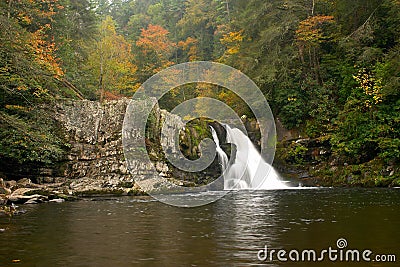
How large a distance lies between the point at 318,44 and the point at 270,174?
396 inches

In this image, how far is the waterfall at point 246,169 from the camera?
81.1ft

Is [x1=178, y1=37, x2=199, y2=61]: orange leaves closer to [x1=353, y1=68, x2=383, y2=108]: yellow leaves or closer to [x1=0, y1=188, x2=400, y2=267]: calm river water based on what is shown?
[x1=353, y1=68, x2=383, y2=108]: yellow leaves

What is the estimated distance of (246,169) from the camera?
1025 inches

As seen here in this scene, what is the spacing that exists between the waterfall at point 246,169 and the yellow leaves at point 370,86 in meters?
7.10

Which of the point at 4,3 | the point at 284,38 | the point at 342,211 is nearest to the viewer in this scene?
the point at 342,211

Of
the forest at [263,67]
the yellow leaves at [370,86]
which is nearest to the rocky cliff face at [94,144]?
the forest at [263,67]

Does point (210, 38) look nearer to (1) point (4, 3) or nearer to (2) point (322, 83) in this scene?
(2) point (322, 83)

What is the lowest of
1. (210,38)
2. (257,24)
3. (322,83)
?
(322,83)

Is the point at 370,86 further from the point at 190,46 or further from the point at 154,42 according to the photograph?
the point at 190,46

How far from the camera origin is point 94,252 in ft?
23.4

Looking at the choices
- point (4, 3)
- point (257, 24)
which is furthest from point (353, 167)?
point (4, 3)

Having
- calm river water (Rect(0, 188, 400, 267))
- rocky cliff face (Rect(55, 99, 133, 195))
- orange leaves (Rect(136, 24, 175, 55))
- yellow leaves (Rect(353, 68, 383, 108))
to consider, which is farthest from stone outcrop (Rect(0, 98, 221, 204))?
orange leaves (Rect(136, 24, 175, 55))

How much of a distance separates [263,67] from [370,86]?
848 centimetres

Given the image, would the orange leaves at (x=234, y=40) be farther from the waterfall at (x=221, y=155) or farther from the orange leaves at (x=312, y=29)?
the waterfall at (x=221, y=155)
